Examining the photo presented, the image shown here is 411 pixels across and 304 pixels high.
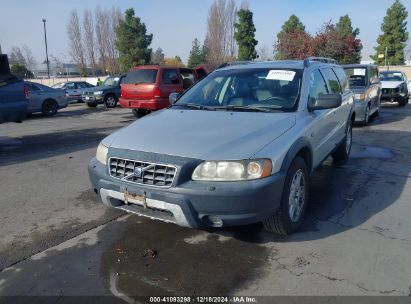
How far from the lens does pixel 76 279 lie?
3217mm

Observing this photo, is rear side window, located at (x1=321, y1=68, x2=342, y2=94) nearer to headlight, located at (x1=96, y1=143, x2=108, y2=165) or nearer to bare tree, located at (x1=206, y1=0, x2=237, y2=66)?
headlight, located at (x1=96, y1=143, x2=108, y2=165)

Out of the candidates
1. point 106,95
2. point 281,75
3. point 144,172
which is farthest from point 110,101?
point 144,172

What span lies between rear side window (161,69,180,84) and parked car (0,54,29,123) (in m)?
5.02

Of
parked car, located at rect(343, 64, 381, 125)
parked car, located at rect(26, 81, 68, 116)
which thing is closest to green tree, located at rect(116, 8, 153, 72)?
parked car, located at rect(26, 81, 68, 116)

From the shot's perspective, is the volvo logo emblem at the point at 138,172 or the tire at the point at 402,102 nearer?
the volvo logo emblem at the point at 138,172

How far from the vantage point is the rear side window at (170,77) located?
42.6 feet

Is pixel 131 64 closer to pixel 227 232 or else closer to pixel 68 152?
pixel 68 152

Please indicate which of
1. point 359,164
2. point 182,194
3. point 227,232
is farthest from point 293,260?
point 359,164

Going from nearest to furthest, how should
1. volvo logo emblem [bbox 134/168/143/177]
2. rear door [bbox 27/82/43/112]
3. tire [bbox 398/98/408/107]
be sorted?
volvo logo emblem [bbox 134/168/143/177] < rear door [bbox 27/82/43/112] < tire [bbox 398/98/408/107]

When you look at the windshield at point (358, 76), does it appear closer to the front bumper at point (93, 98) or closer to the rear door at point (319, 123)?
the rear door at point (319, 123)

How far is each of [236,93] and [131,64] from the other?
41678 millimetres

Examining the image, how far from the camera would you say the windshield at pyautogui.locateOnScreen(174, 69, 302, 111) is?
4.36m

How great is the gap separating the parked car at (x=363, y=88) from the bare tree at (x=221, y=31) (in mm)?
38692

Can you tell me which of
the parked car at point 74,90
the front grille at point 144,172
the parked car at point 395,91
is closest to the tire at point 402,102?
the parked car at point 395,91
